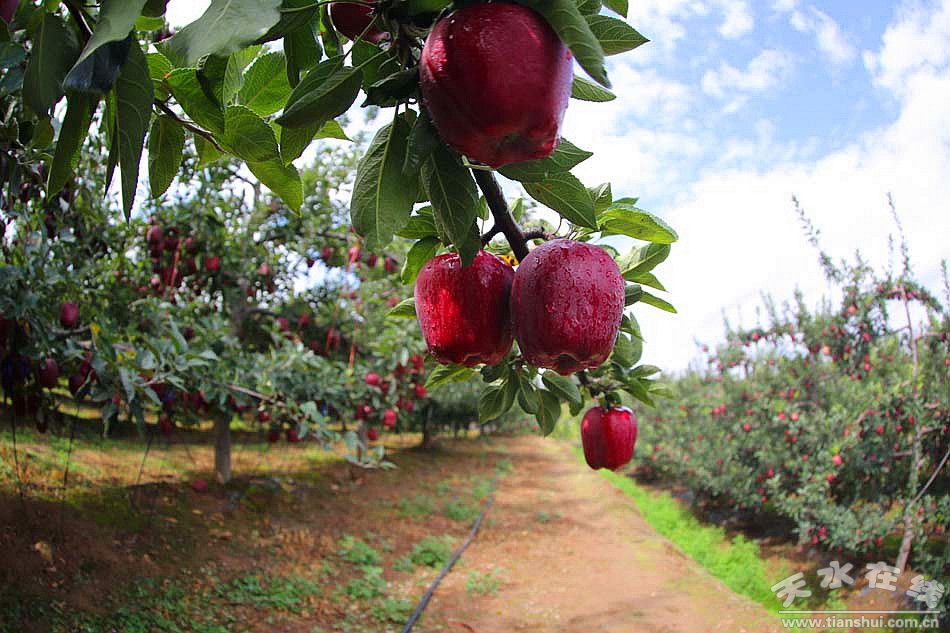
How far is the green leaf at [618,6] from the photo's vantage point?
2.39 feet

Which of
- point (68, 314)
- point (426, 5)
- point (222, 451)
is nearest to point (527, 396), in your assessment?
point (426, 5)

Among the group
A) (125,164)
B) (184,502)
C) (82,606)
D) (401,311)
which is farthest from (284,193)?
(184,502)

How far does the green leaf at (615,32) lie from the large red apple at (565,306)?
241 mm

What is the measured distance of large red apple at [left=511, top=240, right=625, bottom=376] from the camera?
73 centimetres

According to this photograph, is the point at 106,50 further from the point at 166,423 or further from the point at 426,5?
the point at 166,423

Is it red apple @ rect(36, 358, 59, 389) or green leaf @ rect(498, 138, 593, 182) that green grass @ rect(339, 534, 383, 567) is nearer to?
red apple @ rect(36, 358, 59, 389)

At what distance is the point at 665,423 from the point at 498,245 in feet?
38.5

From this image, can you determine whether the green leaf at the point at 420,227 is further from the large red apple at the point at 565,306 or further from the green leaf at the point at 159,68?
the green leaf at the point at 159,68

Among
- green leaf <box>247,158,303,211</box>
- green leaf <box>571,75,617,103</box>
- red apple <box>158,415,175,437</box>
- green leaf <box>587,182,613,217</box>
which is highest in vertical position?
green leaf <box>571,75,617,103</box>

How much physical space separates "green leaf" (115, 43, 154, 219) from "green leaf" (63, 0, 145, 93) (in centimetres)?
2

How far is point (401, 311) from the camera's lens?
115 centimetres

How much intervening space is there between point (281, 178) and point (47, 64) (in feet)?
0.91

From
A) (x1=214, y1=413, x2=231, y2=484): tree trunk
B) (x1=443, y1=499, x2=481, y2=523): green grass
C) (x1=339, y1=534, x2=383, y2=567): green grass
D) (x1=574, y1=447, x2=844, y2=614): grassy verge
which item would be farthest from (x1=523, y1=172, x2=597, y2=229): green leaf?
(x1=443, y1=499, x2=481, y2=523): green grass

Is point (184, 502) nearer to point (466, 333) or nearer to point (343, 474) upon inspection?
point (343, 474)
